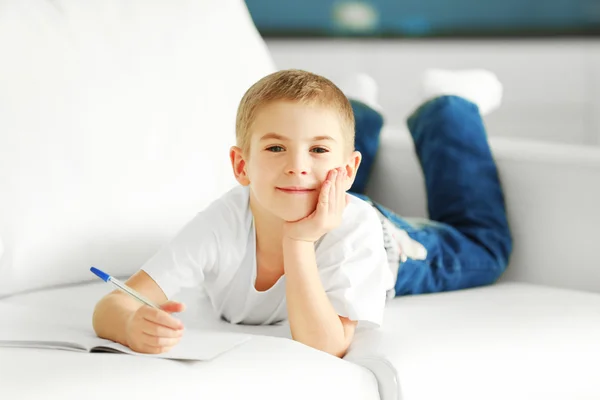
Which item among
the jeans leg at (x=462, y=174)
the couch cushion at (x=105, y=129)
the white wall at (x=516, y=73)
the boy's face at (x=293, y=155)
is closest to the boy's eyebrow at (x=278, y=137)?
the boy's face at (x=293, y=155)

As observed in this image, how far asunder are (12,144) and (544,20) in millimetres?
1483

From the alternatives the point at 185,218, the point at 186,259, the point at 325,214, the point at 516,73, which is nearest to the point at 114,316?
the point at 186,259

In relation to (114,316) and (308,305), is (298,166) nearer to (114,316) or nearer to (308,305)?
(308,305)

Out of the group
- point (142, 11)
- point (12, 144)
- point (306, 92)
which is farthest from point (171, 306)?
point (142, 11)

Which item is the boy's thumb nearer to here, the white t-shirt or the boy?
the boy

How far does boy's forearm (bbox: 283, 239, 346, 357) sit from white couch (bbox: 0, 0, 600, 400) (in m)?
0.04

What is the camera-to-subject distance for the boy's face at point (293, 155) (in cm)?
114

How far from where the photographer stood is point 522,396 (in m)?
1.15

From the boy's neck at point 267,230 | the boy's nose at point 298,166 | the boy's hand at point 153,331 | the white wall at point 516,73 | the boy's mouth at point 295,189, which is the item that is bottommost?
the boy's hand at point 153,331

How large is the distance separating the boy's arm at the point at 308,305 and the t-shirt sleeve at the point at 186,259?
0.16 meters

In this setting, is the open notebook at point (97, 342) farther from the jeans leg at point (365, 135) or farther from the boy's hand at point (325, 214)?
the jeans leg at point (365, 135)

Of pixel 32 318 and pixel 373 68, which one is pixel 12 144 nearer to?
pixel 32 318

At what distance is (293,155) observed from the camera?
113 cm

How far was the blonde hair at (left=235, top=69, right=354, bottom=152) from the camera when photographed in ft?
3.81
